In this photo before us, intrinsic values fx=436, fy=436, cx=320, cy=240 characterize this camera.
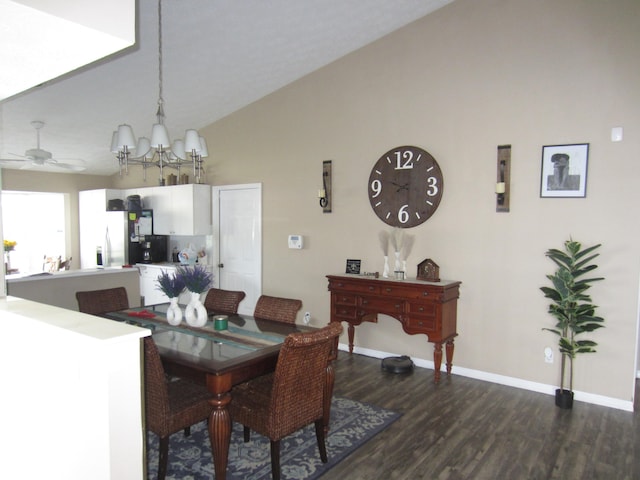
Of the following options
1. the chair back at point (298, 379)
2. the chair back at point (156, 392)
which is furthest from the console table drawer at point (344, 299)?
the chair back at point (156, 392)

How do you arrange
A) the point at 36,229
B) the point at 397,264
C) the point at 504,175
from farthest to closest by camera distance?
the point at 36,229 → the point at 397,264 → the point at 504,175

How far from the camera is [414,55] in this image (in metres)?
4.44

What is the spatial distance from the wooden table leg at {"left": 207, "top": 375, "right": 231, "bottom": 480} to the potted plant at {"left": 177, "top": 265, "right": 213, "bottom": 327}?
34.6 inches

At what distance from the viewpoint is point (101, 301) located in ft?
12.5

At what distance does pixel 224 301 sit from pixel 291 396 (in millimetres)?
1648

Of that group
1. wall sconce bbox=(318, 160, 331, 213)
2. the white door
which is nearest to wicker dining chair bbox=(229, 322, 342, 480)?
wall sconce bbox=(318, 160, 331, 213)

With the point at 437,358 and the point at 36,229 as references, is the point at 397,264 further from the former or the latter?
the point at 36,229

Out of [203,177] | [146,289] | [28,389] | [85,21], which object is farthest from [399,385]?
[146,289]

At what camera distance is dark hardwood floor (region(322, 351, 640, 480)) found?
103 inches

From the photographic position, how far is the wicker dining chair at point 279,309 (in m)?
3.34

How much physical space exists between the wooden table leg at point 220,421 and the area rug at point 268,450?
0.30m

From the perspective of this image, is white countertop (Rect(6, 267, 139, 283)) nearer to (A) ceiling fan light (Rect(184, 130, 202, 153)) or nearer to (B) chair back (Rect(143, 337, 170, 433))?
(A) ceiling fan light (Rect(184, 130, 202, 153))

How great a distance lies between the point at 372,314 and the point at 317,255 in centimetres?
113

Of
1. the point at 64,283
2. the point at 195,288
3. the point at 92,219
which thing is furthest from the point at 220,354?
the point at 92,219
